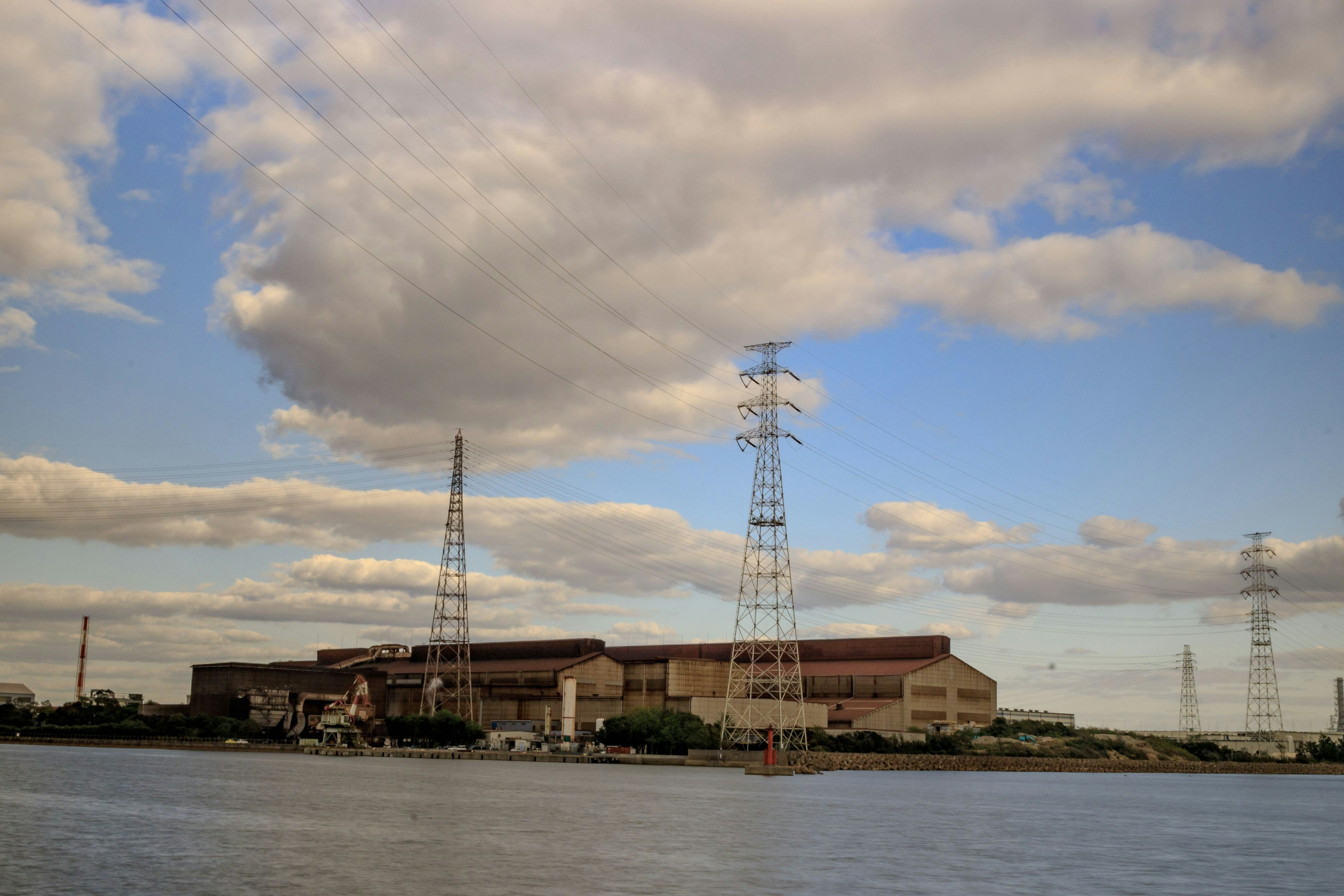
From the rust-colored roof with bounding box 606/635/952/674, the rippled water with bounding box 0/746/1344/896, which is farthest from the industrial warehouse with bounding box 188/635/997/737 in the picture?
the rippled water with bounding box 0/746/1344/896

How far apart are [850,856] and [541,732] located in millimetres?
118437

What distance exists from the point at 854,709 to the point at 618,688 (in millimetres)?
34236

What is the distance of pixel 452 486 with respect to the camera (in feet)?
468

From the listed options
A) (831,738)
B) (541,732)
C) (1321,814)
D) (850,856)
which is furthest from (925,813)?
(541,732)

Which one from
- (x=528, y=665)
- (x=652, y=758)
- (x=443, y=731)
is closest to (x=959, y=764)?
(x=652, y=758)

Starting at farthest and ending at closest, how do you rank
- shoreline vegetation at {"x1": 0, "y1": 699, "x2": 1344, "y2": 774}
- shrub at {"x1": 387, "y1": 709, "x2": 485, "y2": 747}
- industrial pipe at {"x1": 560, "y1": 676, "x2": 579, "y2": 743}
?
industrial pipe at {"x1": 560, "y1": 676, "x2": 579, "y2": 743}
shrub at {"x1": 387, "y1": 709, "x2": 485, "y2": 747}
shoreline vegetation at {"x1": 0, "y1": 699, "x2": 1344, "y2": 774}

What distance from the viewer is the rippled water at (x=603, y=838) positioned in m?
41.9

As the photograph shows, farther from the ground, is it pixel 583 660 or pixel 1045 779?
pixel 583 660

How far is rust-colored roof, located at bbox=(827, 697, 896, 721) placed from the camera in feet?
547

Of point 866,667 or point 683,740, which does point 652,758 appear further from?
point 866,667

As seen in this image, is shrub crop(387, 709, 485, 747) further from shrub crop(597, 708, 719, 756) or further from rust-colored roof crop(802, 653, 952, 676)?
rust-colored roof crop(802, 653, 952, 676)

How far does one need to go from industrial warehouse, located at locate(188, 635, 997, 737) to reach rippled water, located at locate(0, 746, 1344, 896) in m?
56.7

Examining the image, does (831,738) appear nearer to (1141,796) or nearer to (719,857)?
(1141,796)

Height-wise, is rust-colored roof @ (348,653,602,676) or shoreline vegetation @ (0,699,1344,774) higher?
rust-colored roof @ (348,653,602,676)
